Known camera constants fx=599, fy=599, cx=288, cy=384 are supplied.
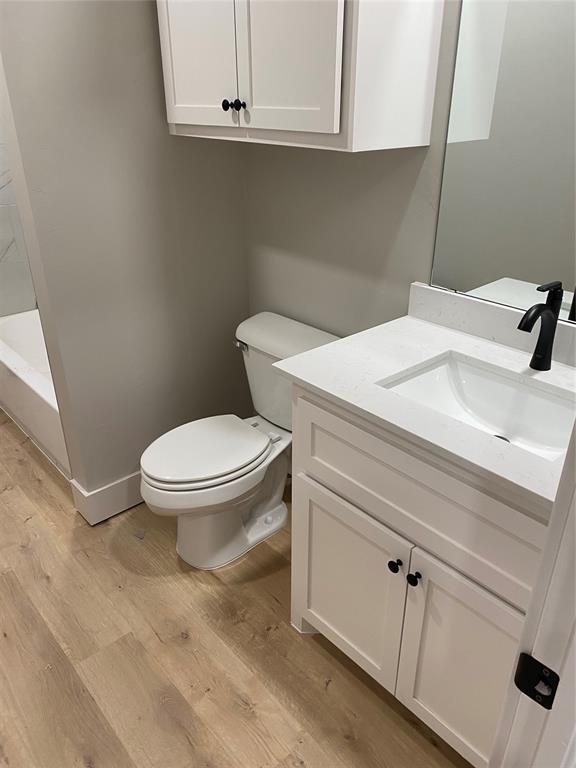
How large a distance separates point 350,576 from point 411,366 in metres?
→ 0.54

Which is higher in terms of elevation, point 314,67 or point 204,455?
point 314,67

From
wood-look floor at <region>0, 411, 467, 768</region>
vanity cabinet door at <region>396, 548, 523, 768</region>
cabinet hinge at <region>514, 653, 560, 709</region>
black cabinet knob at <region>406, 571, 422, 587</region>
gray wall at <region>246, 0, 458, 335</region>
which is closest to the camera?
cabinet hinge at <region>514, 653, 560, 709</region>

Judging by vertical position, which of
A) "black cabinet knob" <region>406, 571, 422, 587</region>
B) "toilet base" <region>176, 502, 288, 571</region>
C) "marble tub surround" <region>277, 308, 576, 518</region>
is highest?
"marble tub surround" <region>277, 308, 576, 518</region>

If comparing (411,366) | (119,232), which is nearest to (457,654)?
(411,366)

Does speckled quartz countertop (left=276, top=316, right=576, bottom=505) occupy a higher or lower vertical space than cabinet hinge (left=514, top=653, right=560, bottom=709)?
lower

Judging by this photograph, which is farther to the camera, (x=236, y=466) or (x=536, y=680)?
(x=236, y=466)

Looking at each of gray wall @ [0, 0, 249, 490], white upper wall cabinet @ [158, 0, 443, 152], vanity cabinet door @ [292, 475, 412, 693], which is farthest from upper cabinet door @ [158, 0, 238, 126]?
vanity cabinet door @ [292, 475, 412, 693]

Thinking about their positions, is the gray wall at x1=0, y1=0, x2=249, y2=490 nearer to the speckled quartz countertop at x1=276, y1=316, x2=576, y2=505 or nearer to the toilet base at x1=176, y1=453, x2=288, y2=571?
the toilet base at x1=176, y1=453, x2=288, y2=571

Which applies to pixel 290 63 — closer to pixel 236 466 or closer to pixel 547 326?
pixel 547 326

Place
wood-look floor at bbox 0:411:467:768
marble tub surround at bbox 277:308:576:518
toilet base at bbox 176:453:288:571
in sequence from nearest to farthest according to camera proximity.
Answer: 1. marble tub surround at bbox 277:308:576:518
2. wood-look floor at bbox 0:411:467:768
3. toilet base at bbox 176:453:288:571

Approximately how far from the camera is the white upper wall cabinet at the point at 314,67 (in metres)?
1.33

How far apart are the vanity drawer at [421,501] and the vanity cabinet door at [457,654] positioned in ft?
0.16

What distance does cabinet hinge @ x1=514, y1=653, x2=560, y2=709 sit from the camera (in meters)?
0.61

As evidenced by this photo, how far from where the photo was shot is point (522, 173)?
1.48 meters
